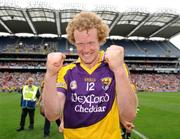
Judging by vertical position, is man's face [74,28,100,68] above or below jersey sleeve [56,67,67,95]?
above

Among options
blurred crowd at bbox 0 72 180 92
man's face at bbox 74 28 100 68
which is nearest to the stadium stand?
blurred crowd at bbox 0 72 180 92

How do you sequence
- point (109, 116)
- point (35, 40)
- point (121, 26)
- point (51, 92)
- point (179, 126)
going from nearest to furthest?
point (51, 92)
point (109, 116)
point (179, 126)
point (121, 26)
point (35, 40)

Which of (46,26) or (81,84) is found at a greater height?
(46,26)

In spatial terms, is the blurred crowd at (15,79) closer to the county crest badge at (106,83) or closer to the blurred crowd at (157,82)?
the blurred crowd at (157,82)

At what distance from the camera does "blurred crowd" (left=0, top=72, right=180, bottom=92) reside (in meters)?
67.6

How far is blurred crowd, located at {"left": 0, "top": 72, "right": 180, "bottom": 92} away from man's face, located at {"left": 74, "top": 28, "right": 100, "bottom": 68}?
61.5m

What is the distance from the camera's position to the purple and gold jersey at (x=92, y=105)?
3.61 m

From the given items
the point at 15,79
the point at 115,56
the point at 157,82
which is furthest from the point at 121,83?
the point at 157,82

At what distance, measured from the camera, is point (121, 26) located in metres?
72.0

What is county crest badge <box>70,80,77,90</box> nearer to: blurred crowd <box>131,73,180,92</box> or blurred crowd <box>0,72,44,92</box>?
blurred crowd <box>0,72,44,92</box>

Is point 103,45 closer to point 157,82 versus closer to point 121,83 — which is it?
point 157,82

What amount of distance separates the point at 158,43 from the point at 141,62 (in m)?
7.57

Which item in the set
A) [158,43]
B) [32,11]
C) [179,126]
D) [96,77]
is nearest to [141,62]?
[158,43]

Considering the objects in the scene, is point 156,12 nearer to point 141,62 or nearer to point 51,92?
point 141,62
